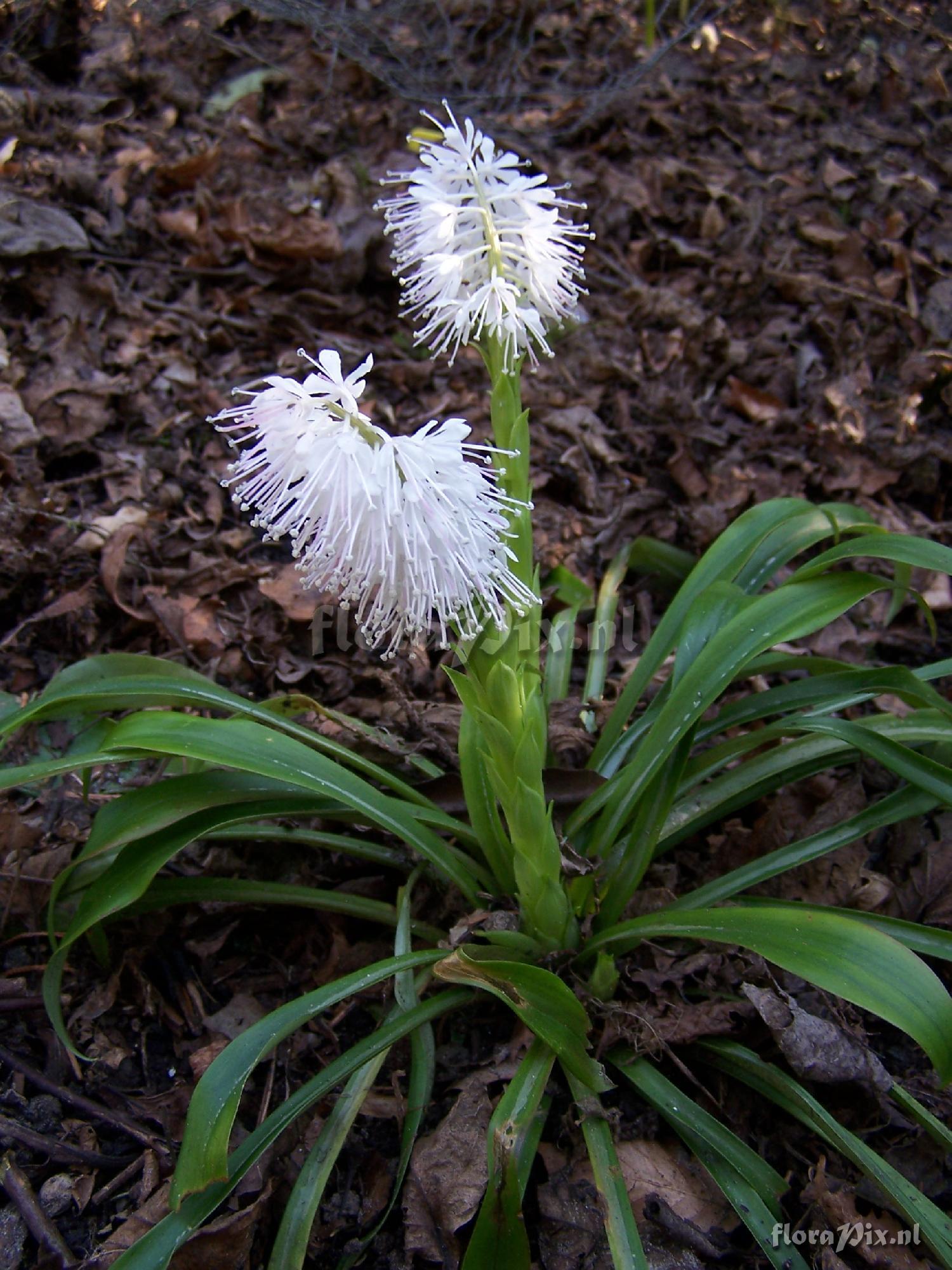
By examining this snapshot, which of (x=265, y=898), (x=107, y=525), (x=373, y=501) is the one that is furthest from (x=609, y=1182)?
(x=107, y=525)

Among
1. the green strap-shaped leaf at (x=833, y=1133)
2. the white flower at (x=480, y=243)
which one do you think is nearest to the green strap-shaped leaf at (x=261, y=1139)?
the green strap-shaped leaf at (x=833, y=1133)

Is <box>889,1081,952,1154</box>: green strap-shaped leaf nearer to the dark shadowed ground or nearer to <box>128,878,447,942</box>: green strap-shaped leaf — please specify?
the dark shadowed ground

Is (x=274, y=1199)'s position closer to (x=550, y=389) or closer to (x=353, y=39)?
(x=550, y=389)

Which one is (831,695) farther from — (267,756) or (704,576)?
(267,756)

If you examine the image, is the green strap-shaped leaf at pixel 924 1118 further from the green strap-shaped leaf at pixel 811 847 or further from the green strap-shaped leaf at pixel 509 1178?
the green strap-shaped leaf at pixel 509 1178

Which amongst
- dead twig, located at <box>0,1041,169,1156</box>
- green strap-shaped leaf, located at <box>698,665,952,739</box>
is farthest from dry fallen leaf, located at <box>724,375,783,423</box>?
dead twig, located at <box>0,1041,169,1156</box>

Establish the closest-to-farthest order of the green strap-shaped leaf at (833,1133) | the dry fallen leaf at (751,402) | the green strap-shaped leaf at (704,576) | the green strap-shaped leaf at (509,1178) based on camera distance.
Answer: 1. the green strap-shaped leaf at (509,1178)
2. the green strap-shaped leaf at (833,1133)
3. the green strap-shaped leaf at (704,576)
4. the dry fallen leaf at (751,402)

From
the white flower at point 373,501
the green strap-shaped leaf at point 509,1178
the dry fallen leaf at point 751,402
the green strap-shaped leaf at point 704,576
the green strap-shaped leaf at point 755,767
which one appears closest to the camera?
the white flower at point 373,501
